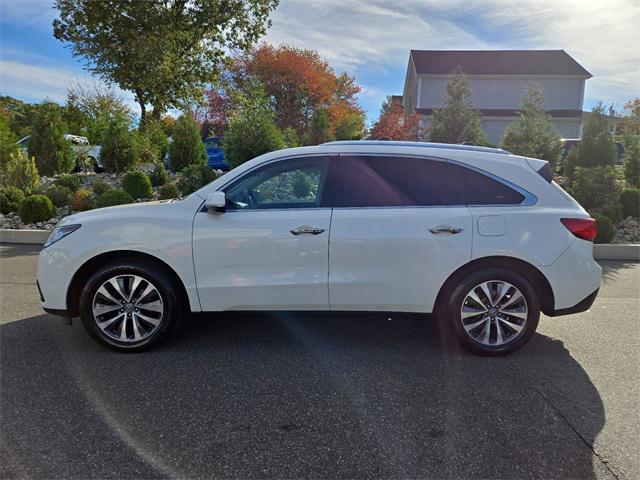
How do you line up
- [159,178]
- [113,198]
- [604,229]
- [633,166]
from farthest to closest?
[159,178] → [633,166] → [113,198] → [604,229]

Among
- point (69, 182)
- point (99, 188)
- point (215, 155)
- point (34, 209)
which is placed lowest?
point (34, 209)

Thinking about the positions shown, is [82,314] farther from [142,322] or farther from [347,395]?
[347,395]

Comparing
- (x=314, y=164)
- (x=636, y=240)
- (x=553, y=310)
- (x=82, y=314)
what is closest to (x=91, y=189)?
(x=82, y=314)

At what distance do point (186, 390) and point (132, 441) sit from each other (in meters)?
0.63

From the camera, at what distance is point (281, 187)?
394 cm

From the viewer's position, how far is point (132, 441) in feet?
8.77

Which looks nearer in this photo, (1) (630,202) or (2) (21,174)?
(1) (630,202)

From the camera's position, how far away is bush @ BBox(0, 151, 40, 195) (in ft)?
36.6

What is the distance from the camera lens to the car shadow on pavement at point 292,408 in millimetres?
2508

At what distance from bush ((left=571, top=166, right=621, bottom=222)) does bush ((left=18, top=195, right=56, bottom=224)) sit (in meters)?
11.3

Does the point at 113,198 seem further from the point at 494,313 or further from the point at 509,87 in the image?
the point at 509,87

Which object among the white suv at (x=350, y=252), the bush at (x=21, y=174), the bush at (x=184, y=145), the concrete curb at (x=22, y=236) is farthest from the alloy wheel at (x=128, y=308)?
the bush at (x=184, y=145)

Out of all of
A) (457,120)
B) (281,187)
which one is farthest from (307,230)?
(457,120)

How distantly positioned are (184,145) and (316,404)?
11475mm
